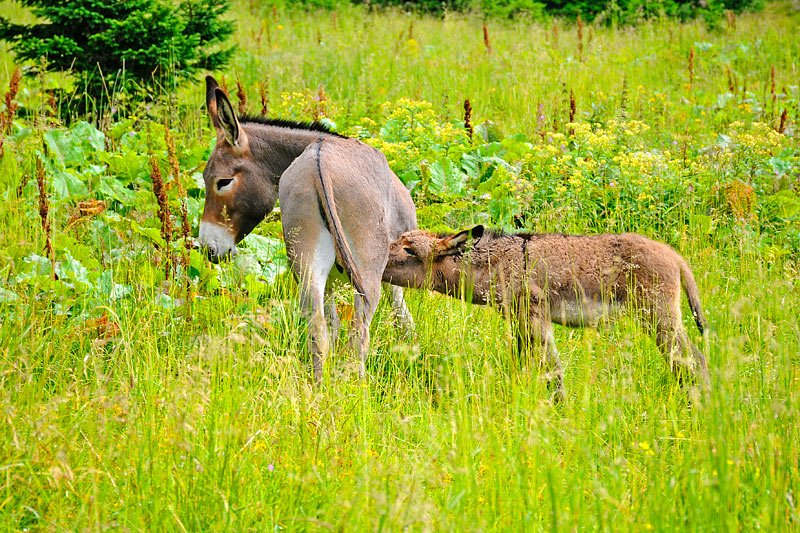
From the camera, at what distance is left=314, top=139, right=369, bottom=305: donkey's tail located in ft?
13.0

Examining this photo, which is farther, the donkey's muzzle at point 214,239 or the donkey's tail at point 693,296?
the donkey's muzzle at point 214,239

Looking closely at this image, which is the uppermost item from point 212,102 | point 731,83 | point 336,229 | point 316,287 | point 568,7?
point 568,7

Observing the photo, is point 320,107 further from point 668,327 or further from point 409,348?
point 409,348

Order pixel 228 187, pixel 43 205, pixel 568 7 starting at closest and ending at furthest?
pixel 43 205, pixel 228 187, pixel 568 7

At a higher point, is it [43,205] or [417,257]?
[43,205]

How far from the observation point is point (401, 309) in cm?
509

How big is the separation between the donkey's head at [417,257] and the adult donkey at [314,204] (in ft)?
0.37

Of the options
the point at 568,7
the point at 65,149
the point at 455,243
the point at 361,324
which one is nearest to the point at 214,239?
the point at 361,324

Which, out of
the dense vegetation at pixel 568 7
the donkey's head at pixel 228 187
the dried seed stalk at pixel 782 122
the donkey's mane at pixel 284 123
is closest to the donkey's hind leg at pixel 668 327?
the donkey's mane at pixel 284 123

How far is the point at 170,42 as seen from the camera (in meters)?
8.20

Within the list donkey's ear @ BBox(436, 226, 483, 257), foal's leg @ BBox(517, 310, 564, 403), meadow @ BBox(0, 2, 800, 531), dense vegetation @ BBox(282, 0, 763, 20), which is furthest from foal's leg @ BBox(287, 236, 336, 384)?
dense vegetation @ BBox(282, 0, 763, 20)

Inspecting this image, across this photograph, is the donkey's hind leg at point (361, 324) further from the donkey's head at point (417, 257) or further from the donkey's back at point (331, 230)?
the donkey's head at point (417, 257)

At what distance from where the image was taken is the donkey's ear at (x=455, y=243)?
4.70 m

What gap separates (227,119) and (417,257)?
1.51 metres
